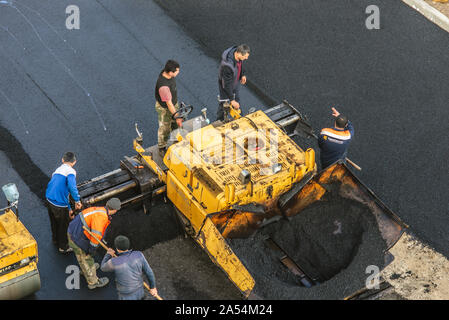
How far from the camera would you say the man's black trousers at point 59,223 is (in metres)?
9.02

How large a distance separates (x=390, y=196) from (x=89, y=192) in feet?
14.7

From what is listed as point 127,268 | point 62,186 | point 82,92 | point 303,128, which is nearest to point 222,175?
point 127,268

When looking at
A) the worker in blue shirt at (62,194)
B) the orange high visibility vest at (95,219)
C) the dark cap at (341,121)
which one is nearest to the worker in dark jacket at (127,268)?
the orange high visibility vest at (95,219)

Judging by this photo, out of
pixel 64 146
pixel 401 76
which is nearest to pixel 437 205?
pixel 401 76

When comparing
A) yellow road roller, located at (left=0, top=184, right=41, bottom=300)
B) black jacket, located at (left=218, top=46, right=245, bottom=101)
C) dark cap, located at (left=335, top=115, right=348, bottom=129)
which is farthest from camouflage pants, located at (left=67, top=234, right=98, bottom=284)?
dark cap, located at (left=335, top=115, right=348, bottom=129)

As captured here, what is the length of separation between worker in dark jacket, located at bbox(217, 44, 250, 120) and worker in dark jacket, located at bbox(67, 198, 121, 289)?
2898 mm

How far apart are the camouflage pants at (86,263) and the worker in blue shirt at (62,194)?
16.6 inches

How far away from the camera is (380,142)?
11.5m

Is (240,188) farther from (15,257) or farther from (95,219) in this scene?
(15,257)

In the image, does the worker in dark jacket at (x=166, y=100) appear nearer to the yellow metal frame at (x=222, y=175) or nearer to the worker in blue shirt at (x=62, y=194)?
the yellow metal frame at (x=222, y=175)

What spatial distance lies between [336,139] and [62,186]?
3813 millimetres

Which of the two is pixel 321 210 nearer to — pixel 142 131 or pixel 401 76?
pixel 142 131

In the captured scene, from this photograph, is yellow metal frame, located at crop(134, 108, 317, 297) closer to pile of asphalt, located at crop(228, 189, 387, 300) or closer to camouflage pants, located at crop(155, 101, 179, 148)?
pile of asphalt, located at crop(228, 189, 387, 300)

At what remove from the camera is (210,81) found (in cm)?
1253
